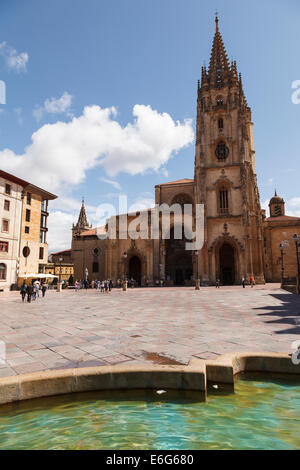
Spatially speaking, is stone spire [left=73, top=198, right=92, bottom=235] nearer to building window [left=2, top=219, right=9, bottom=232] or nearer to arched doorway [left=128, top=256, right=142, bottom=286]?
arched doorway [left=128, top=256, right=142, bottom=286]

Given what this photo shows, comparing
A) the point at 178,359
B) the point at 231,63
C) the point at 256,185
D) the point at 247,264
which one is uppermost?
the point at 231,63

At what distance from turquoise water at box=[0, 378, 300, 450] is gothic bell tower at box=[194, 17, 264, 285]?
1273 inches

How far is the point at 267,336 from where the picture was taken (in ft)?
21.6

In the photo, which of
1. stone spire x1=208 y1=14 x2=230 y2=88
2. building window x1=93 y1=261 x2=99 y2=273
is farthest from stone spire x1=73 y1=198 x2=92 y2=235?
stone spire x1=208 y1=14 x2=230 y2=88

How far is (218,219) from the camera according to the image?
37.2m

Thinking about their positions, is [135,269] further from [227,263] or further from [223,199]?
[223,199]

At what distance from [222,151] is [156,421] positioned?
1615 inches

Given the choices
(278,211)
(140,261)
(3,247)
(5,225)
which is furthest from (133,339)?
(278,211)

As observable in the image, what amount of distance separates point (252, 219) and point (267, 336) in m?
32.3

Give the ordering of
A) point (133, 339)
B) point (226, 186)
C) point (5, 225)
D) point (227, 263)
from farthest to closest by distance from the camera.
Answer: point (227, 263)
point (226, 186)
point (5, 225)
point (133, 339)

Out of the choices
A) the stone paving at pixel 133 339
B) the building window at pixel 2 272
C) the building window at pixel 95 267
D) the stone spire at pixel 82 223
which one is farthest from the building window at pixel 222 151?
the stone spire at pixel 82 223
